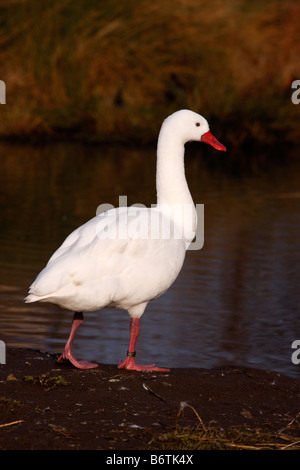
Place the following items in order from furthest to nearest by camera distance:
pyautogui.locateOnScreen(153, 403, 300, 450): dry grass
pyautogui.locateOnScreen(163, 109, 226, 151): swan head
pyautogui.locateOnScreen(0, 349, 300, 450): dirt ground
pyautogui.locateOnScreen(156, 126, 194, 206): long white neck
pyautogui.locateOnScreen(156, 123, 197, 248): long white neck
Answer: pyautogui.locateOnScreen(163, 109, 226, 151): swan head → pyautogui.locateOnScreen(156, 126, 194, 206): long white neck → pyautogui.locateOnScreen(156, 123, 197, 248): long white neck → pyautogui.locateOnScreen(0, 349, 300, 450): dirt ground → pyautogui.locateOnScreen(153, 403, 300, 450): dry grass

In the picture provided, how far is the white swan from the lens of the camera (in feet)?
19.7

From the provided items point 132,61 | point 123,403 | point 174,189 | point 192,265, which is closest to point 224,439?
point 123,403

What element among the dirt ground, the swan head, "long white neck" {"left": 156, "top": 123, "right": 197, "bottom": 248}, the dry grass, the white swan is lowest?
the dry grass

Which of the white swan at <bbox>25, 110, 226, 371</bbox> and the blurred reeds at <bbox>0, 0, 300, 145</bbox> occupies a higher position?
the blurred reeds at <bbox>0, 0, 300, 145</bbox>

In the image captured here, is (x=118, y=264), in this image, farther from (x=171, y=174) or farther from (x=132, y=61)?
(x=132, y=61)

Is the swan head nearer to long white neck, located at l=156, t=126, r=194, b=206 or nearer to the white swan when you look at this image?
long white neck, located at l=156, t=126, r=194, b=206

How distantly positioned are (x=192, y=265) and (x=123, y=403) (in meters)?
5.13

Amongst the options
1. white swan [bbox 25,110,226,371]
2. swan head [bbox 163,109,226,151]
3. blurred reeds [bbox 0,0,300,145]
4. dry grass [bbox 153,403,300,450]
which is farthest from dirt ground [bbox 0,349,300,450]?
blurred reeds [bbox 0,0,300,145]

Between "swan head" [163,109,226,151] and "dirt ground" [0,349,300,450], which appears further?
"swan head" [163,109,226,151]

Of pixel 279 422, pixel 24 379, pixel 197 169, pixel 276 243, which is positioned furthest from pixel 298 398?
pixel 197 169

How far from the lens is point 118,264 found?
6199 mm

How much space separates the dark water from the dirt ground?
923mm

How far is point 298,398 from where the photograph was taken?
19.6 feet

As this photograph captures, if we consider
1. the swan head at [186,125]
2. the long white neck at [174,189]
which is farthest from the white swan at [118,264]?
the swan head at [186,125]
